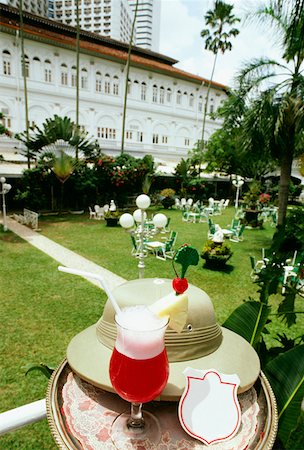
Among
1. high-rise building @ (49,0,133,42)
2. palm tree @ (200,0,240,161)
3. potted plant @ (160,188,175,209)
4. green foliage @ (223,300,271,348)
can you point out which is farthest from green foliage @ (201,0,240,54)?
high-rise building @ (49,0,133,42)

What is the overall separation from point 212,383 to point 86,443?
21.1 inches

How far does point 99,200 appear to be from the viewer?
19656 millimetres

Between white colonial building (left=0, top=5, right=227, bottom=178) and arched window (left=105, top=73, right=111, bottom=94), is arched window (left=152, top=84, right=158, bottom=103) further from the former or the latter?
arched window (left=105, top=73, right=111, bottom=94)

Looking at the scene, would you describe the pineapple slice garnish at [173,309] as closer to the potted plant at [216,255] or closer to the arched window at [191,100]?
the potted plant at [216,255]

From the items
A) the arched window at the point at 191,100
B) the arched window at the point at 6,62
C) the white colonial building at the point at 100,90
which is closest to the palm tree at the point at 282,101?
the white colonial building at the point at 100,90

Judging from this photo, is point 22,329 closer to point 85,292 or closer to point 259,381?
point 85,292

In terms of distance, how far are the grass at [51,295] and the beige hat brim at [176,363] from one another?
228 cm

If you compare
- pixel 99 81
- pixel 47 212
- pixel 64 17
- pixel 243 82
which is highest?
pixel 64 17

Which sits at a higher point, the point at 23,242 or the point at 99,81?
the point at 99,81

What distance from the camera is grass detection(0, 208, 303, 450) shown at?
383 cm

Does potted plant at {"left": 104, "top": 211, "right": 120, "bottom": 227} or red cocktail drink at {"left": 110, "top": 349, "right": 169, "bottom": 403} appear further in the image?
potted plant at {"left": 104, "top": 211, "right": 120, "bottom": 227}

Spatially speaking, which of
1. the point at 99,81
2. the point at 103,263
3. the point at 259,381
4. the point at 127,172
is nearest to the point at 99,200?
the point at 127,172

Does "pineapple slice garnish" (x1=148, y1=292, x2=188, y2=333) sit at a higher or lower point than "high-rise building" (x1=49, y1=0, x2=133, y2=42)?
lower

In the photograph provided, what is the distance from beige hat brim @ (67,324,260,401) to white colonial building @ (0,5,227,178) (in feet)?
69.7
